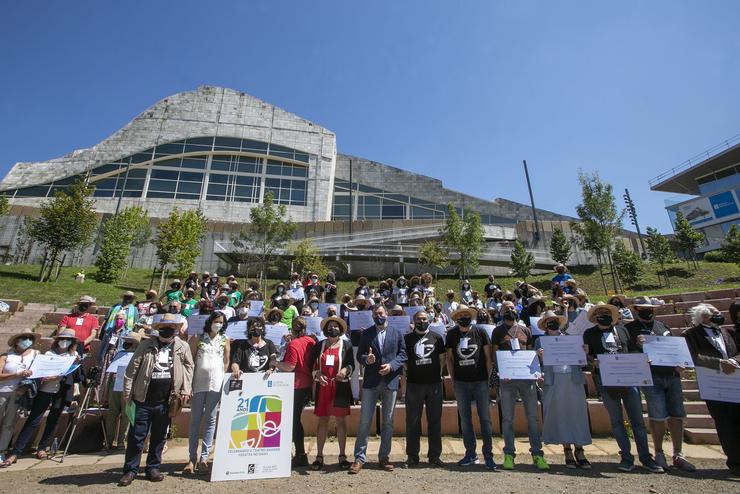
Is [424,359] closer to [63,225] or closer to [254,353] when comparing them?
[254,353]

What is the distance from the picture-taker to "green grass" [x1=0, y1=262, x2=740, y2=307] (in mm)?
16031

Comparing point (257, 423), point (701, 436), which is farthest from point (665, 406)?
point (257, 423)

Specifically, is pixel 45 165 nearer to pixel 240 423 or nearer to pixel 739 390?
pixel 240 423

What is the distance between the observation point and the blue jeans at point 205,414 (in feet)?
17.0

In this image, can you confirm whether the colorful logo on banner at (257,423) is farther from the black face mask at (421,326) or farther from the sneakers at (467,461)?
the sneakers at (467,461)

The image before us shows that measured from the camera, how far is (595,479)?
183 inches

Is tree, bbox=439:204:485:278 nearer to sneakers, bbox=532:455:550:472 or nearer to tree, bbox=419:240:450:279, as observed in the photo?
tree, bbox=419:240:450:279

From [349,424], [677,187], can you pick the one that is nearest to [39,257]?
[349,424]

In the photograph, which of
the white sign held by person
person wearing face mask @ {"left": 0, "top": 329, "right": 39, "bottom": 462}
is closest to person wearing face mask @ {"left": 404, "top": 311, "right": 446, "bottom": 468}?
the white sign held by person

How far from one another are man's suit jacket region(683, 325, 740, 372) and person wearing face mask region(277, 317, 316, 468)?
18.3ft

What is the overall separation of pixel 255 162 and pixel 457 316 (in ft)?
138

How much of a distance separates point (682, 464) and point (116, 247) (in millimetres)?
27852

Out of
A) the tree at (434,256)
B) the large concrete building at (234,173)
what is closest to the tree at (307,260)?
the tree at (434,256)

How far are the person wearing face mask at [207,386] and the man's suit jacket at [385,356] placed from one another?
6.89ft
